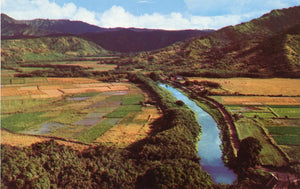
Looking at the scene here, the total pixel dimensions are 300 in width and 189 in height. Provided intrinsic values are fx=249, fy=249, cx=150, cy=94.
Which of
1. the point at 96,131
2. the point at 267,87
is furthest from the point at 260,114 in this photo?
the point at 96,131

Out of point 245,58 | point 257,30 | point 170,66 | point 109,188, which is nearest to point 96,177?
point 109,188

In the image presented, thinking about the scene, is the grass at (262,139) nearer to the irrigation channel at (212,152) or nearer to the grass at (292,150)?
the grass at (292,150)

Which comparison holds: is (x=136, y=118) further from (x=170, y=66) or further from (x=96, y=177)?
(x=170, y=66)

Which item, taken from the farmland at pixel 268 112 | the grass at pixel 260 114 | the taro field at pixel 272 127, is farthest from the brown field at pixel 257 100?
the grass at pixel 260 114

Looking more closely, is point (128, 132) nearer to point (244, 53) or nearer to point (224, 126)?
point (224, 126)

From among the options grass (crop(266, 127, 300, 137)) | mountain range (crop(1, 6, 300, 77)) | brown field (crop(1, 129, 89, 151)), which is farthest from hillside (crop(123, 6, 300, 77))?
brown field (crop(1, 129, 89, 151))

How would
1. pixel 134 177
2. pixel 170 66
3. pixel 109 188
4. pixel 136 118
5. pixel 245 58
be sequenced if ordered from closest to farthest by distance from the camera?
pixel 109 188 < pixel 134 177 < pixel 136 118 < pixel 245 58 < pixel 170 66
